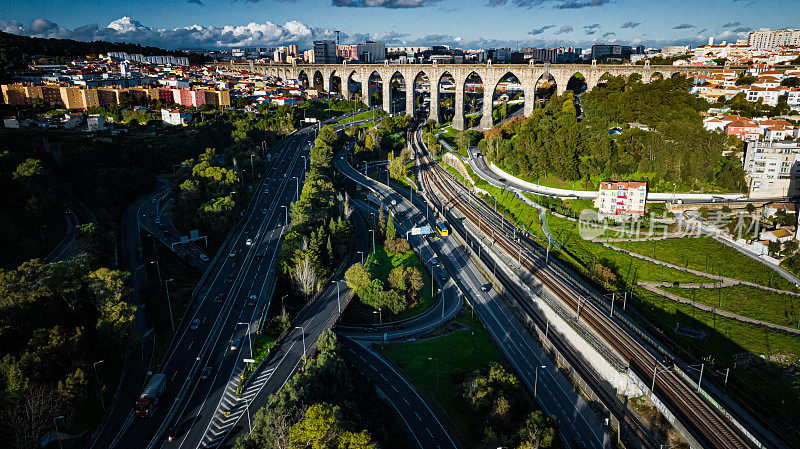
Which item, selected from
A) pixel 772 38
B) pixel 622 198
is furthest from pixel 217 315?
pixel 772 38

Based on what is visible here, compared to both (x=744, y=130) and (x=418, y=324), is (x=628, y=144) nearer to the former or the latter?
(x=744, y=130)

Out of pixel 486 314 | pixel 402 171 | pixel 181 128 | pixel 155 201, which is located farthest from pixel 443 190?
pixel 181 128

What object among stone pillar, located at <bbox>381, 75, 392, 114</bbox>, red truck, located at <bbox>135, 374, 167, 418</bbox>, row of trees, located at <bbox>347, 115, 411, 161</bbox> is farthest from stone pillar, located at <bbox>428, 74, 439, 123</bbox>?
red truck, located at <bbox>135, 374, 167, 418</bbox>

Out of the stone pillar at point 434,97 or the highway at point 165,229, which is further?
the stone pillar at point 434,97

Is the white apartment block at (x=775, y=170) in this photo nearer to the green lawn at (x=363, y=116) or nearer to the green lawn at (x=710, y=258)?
the green lawn at (x=710, y=258)

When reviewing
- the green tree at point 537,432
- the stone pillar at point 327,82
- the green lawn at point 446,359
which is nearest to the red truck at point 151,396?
the green lawn at point 446,359

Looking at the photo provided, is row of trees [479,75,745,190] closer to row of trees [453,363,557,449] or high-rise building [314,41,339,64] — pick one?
row of trees [453,363,557,449]

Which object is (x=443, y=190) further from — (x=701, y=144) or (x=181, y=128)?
(x=181, y=128)
